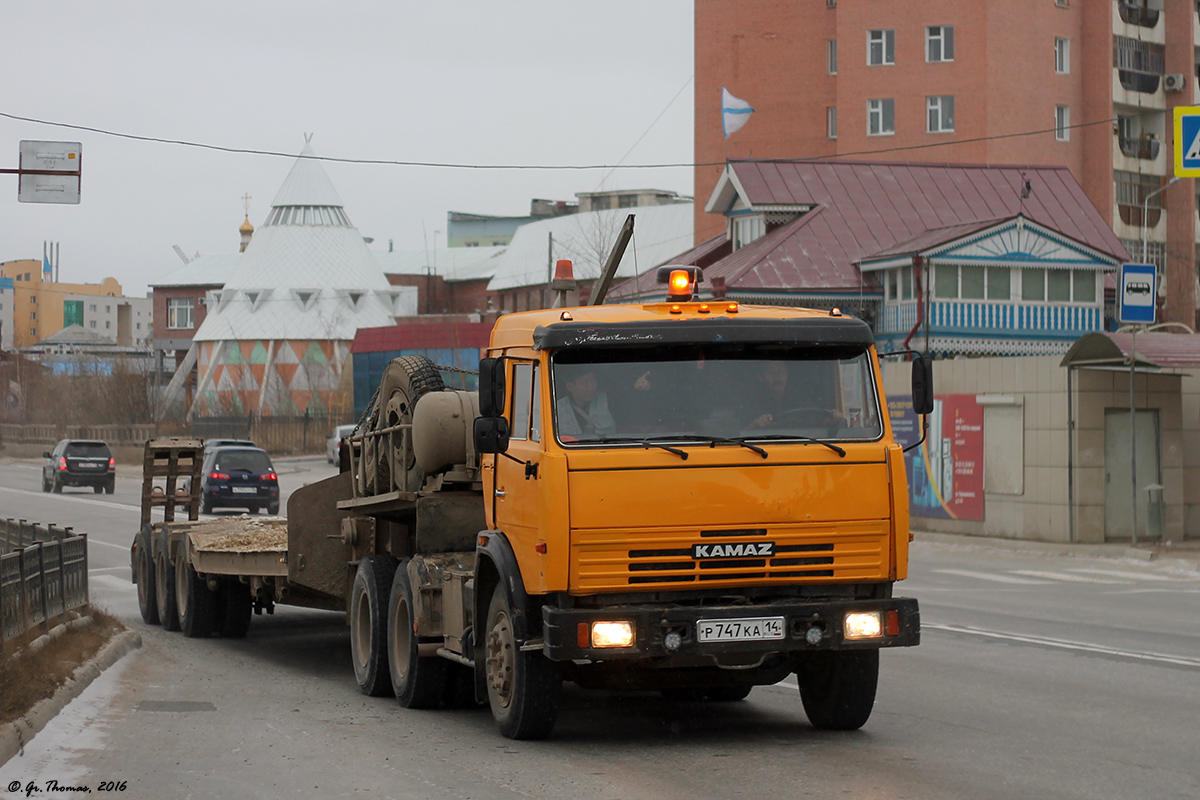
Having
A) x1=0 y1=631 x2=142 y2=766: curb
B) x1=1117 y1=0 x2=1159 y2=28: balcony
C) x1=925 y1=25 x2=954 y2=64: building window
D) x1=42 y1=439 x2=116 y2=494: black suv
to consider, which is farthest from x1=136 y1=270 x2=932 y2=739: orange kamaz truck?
x1=1117 y1=0 x2=1159 y2=28: balcony

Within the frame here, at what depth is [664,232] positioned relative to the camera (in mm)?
86812

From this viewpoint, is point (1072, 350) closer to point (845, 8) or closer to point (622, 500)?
point (622, 500)

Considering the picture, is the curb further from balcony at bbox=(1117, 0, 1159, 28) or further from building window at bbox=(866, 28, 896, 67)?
balcony at bbox=(1117, 0, 1159, 28)

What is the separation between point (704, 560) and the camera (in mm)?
7977

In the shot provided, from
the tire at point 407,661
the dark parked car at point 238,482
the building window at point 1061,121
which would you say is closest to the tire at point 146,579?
the tire at point 407,661

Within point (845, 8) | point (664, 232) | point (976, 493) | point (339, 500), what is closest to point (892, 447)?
point (339, 500)

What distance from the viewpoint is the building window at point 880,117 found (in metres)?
61.8

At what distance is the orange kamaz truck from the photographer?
7.95 metres

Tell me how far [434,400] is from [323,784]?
3.51 meters

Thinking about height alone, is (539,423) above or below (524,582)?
above

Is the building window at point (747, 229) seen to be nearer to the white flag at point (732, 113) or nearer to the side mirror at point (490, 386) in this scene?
the white flag at point (732, 113)

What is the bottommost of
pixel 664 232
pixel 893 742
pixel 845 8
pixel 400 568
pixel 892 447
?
pixel 893 742

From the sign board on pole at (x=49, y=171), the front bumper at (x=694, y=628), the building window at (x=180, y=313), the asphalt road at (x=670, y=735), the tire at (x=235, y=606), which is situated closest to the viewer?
the asphalt road at (x=670, y=735)

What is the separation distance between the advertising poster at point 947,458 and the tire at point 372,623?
58.8 feet
